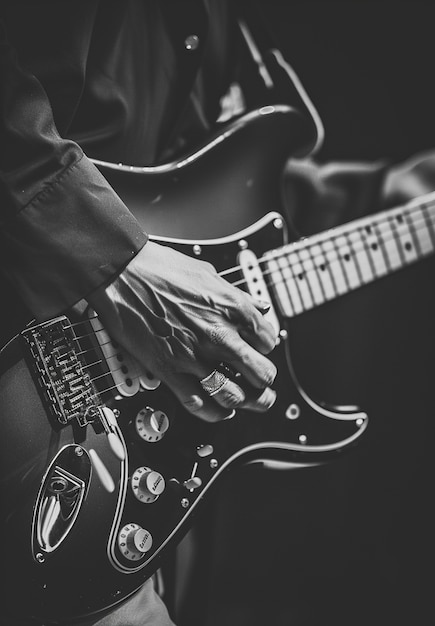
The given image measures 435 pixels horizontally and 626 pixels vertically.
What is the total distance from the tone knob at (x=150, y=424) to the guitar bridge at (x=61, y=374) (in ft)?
0.18

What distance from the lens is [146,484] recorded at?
69 centimetres

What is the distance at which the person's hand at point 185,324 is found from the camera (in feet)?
2.17

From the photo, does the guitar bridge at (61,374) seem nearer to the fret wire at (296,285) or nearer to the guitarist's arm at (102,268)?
the guitarist's arm at (102,268)

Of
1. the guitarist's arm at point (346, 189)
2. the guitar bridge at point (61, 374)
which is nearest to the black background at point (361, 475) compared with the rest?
the guitarist's arm at point (346, 189)

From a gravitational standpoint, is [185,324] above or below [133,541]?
above

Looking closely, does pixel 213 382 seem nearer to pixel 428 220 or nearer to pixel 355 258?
pixel 355 258

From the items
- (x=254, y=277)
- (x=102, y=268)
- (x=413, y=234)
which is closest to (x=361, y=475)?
(x=413, y=234)

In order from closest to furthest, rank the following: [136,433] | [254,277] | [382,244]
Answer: [136,433] < [254,277] < [382,244]

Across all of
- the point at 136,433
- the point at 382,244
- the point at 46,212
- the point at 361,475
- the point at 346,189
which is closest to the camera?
the point at 46,212

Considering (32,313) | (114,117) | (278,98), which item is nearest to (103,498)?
(32,313)

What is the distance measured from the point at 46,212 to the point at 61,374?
170 mm

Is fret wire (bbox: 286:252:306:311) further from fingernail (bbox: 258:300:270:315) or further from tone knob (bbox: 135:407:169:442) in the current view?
tone knob (bbox: 135:407:169:442)

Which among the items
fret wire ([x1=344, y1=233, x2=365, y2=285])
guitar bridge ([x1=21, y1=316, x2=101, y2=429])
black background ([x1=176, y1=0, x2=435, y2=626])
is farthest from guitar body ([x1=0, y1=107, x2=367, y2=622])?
black background ([x1=176, y1=0, x2=435, y2=626])

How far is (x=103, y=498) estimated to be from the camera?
2.18ft
